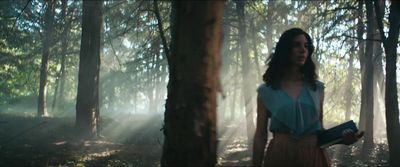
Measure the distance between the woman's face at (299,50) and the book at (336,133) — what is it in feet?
1.89

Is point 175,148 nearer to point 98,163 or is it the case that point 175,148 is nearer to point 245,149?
point 98,163

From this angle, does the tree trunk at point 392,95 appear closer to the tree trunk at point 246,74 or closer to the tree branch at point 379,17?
the tree branch at point 379,17

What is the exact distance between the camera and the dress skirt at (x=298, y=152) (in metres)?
3.12

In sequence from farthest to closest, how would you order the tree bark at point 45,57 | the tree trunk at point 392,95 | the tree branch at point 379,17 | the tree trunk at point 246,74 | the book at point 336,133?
the tree bark at point 45,57, the tree trunk at point 246,74, the tree trunk at point 392,95, the tree branch at point 379,17, the book at point 336,133

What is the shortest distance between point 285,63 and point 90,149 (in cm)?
1064

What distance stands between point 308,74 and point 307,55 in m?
0.15

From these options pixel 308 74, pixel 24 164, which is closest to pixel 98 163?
pixel 24 164

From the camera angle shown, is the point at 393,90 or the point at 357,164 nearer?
the point at 393,90

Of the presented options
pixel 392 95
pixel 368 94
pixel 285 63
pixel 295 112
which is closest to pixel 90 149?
pixel 392 95

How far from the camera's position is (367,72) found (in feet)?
56.9

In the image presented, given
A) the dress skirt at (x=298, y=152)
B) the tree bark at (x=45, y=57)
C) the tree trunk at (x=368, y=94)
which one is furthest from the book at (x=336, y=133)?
the tree bark at (x=45, y=57)

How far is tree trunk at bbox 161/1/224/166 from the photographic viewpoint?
209cm

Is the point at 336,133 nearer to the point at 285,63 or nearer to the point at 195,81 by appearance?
the point at 285,63

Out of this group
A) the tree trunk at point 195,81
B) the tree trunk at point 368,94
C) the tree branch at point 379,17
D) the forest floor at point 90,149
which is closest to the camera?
the tree trunk at point 195,81
